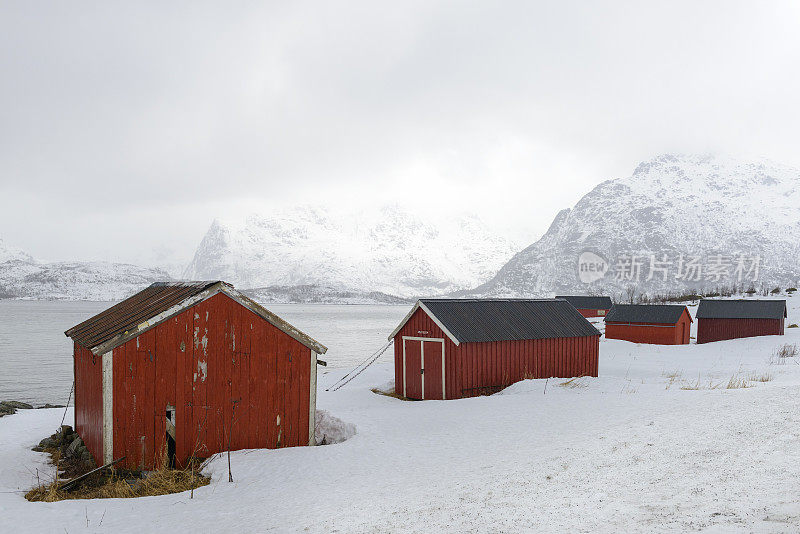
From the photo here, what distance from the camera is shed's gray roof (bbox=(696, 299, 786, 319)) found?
44.0 m

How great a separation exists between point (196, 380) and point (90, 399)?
132 inches

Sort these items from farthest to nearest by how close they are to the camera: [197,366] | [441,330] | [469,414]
→ [441,330] < [469,414] < [197,366]

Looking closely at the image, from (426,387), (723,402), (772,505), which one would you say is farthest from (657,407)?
(426,387)

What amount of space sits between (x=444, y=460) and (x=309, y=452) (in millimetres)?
3343

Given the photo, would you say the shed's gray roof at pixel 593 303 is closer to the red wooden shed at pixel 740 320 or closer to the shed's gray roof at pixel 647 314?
the shed's gray roof at pixel 647 314

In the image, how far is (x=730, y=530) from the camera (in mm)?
6379

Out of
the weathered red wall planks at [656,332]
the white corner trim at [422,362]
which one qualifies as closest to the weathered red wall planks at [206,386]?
the white corner trim at [422,362]

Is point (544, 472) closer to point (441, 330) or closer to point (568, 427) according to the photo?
point (568, 427)

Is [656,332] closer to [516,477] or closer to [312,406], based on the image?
[312,406]

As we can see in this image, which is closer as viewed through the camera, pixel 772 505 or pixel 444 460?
pixel 772 505

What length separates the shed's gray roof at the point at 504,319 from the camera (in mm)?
22578

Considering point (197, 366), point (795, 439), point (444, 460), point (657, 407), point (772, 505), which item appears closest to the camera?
point (772, 505)

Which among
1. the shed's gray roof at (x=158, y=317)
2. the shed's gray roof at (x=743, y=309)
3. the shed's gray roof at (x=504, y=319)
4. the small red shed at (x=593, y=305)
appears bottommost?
the small red shed at (x=593, y=305)

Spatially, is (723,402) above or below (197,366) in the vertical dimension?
below
